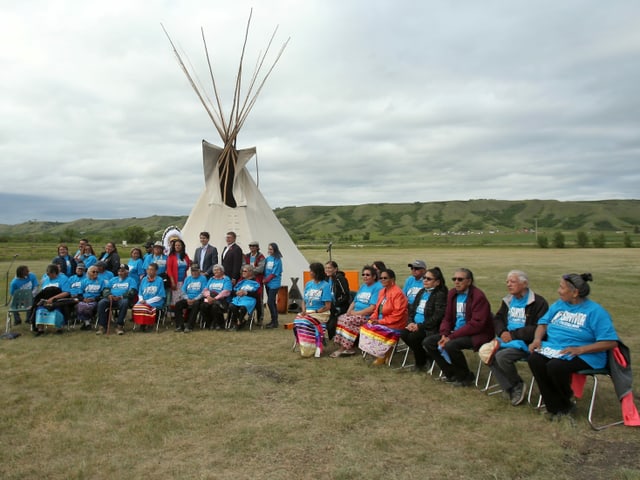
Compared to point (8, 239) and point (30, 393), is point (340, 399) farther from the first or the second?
point (8, 239)

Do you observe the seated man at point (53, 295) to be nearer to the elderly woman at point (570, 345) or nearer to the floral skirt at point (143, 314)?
the floral skirt at point (143, 314)

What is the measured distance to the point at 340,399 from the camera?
4.87m

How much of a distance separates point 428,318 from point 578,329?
1828 millimetres

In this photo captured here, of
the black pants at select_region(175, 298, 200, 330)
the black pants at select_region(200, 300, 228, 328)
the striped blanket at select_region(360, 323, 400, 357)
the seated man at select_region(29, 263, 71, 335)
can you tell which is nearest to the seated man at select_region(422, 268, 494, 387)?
the striped blanket at select_region(360, 323, 400, 357)

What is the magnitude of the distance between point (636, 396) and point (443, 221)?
11719 cm

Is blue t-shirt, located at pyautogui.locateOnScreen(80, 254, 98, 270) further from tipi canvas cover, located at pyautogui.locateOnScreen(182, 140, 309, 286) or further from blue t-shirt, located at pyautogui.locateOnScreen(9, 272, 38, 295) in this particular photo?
tipi canvas cover, located at pyautogui.locateOnScreen(182, 140, 309, 286)

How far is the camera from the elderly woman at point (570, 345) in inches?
167

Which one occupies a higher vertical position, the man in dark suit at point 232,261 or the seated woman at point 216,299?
the man in dark suit at point 232,261

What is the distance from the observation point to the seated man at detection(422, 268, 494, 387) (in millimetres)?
5250

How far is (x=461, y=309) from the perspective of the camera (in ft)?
17.9

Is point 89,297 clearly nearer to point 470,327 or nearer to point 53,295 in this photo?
point 53,295

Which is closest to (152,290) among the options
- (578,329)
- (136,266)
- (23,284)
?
(136,266)

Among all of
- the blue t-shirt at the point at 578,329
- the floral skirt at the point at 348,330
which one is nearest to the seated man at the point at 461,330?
the blue t-shirt at the point at 578,329

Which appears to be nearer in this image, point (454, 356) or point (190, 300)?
point (454, 356)
